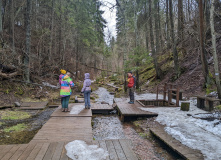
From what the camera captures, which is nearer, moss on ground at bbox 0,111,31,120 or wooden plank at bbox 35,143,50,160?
wooden plank at bbox 35,143,50,160

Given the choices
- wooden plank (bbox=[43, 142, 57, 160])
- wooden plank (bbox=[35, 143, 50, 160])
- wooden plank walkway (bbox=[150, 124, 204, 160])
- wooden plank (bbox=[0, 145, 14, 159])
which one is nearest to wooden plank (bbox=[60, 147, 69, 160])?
wooden plank (bbox=[43, 142, 57, 160])

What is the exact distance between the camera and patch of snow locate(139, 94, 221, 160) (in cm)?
405

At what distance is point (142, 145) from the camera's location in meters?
5.36

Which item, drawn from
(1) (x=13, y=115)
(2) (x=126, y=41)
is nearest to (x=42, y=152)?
(1) (x=13, y=115)

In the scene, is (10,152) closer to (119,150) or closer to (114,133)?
(119,150)

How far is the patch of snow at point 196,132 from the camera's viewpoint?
4055 millimetres

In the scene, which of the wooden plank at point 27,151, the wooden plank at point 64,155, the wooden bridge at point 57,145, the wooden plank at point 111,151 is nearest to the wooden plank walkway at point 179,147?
the wooden bridge at point 57,145

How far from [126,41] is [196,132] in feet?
44.5

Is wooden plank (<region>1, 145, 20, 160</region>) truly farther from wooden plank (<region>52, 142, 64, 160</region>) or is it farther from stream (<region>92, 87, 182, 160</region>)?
stream (<region>92, 87, 182, 160</region>)

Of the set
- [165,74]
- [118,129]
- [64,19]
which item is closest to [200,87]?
[165,74]

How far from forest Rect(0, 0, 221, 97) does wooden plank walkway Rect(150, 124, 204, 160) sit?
5.21 metres

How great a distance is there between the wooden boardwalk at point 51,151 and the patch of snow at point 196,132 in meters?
1.78

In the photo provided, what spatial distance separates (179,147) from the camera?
4281 mm

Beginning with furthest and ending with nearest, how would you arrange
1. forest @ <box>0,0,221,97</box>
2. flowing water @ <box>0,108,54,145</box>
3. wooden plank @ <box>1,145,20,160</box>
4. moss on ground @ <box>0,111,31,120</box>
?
forest @ <box>0,0,221,97</box>
moss on ground @ <box>0,111,31,120</box>
flowing water @ <box>0,108,54,145</box>
wooden plank @ <box>1,145,20,160</box>
